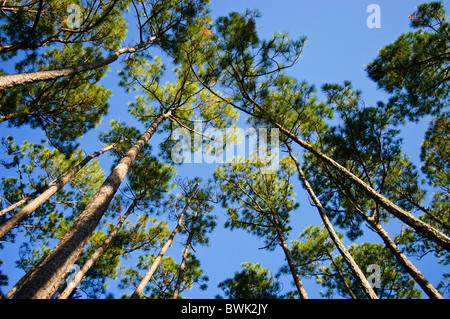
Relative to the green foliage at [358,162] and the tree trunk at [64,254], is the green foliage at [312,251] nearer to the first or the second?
the green foliage at [358,162]

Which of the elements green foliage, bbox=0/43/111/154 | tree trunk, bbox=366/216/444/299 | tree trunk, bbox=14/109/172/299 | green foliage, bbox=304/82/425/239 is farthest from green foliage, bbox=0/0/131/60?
tree trunk, bbox=366/216/444/299

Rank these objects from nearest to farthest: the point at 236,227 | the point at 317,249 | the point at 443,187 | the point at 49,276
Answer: the point at 49,276, the point at 443,187, the point at 317,249, the point at 236,227

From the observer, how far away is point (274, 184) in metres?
7.74

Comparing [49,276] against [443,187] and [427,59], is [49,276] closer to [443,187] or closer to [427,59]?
[427,59]

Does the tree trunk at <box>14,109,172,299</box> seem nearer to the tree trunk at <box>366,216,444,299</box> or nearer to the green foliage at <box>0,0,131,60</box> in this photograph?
the green foliage at <box>0,0,131,60</box>

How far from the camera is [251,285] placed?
24.6 feet

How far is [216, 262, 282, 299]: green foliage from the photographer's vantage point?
729 centimetres

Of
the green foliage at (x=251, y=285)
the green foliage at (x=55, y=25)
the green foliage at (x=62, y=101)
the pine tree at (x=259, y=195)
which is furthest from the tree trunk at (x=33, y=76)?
the green foliage at (x=251, y=285)

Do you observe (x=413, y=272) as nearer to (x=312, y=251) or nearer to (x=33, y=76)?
(x=312, y=251)

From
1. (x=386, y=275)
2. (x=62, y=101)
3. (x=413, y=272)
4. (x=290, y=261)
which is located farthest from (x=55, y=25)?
(x=386, y=275)

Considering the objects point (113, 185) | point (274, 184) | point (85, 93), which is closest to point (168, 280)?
point (274, 184)
